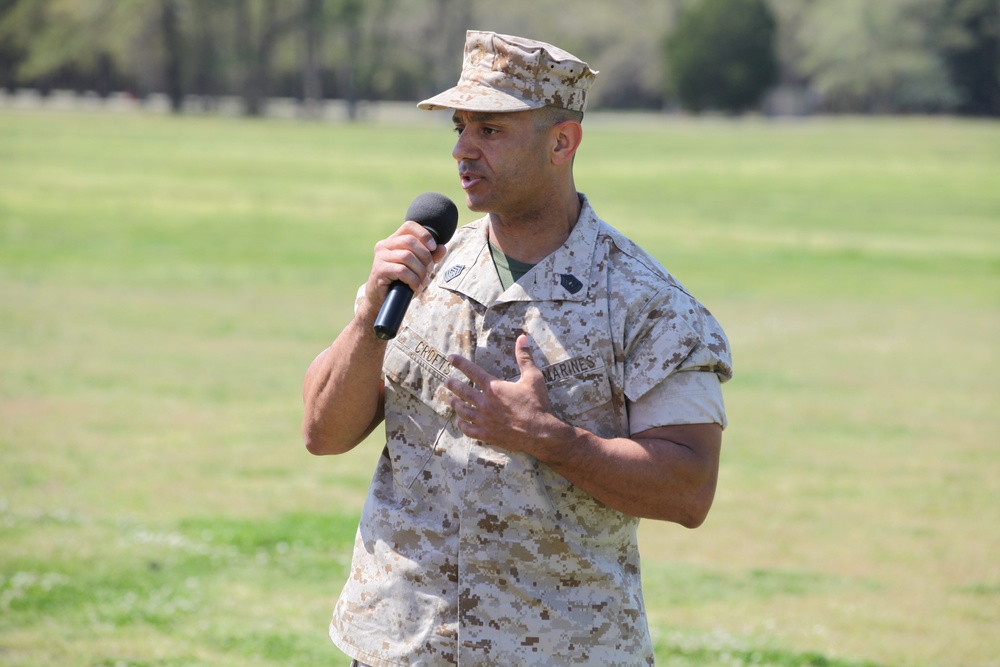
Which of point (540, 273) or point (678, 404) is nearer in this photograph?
point (678, 404)

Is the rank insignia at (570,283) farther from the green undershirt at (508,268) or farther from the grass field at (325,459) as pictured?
the grass field at (325,459)

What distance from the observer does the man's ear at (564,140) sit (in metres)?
3.12

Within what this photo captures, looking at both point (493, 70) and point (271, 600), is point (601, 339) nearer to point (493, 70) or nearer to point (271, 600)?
point (493, 70)

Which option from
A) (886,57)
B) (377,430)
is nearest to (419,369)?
(377,430)

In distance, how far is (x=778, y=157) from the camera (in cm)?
5641

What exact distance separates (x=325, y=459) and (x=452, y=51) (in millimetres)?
114350

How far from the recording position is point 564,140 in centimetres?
314

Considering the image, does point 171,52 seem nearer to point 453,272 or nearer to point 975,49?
point 975,49

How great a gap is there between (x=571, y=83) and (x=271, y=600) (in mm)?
4589

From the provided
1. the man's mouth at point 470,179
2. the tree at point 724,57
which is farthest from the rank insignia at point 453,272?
the tree at point 724,57

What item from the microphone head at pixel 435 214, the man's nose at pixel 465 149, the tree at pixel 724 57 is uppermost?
the tree at pixel 724 57

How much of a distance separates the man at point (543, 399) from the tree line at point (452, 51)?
9555 cm

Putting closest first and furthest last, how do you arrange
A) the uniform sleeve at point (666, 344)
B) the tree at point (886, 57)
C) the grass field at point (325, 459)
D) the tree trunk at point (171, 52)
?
the uniform sleeve at point (666, 344) < the grass field at point (325, 459) < the tree trunk at point (171, 52) < the tree at point (886, 57)

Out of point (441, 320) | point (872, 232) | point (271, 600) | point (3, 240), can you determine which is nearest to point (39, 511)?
point (271, 600)
